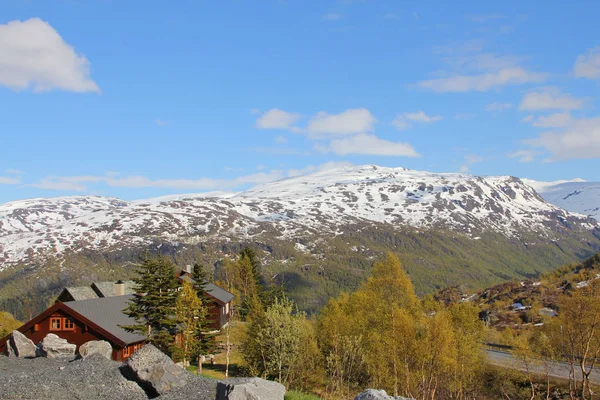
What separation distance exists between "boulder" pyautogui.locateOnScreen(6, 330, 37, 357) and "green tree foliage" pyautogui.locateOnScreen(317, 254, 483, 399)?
2769 centimetres

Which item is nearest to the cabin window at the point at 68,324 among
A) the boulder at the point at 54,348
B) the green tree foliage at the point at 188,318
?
the green tree foliage at the point at 188,318

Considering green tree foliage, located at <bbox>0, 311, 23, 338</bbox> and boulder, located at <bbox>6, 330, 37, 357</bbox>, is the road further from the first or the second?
green tree foliage, located at <bbox>0, 311, 23, 338</bbox>

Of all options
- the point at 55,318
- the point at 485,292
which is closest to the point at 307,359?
the point at 55,318

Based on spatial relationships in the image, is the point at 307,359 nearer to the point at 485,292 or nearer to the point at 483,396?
the point at 483,396

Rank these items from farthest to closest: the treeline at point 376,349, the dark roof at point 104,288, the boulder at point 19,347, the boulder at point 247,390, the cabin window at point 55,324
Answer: the dark roof at point 104,288 → the cabin window at point 55,324 → the boulder at point 19,347 → the treeline at point 376,349 → the boulder at point 247,390

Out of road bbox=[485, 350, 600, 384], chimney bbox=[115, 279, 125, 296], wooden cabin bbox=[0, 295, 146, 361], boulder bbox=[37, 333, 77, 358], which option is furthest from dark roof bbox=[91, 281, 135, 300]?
road bbox=[485, 350, 600, 384]

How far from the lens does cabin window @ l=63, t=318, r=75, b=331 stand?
2298 inches

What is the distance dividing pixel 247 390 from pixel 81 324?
45.6 m

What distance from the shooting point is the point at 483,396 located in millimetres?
53500

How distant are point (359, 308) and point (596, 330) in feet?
Result: 75.7

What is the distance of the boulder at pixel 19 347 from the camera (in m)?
45.2

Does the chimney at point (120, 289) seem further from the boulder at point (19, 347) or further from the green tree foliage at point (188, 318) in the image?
the boulder at point (19, 347)

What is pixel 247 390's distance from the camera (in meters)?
19.7

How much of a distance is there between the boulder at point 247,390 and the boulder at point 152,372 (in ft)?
22.7
